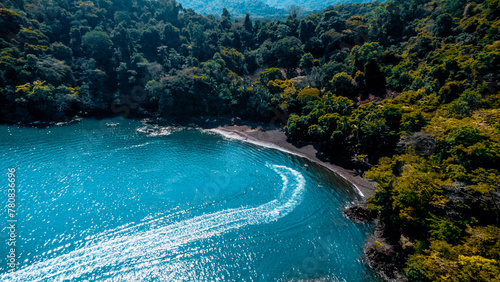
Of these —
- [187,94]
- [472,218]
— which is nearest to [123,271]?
[472,218]

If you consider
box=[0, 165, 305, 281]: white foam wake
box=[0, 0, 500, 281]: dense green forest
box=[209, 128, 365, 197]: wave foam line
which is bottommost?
box=[0, 165, 305, 281]: white foam wake

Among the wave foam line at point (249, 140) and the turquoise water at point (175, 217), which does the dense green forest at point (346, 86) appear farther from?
the turquoise water at point (175, 217)

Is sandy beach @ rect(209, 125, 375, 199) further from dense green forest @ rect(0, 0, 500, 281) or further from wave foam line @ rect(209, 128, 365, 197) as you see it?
dense green forest @ rect(0, 0, 500, 281)

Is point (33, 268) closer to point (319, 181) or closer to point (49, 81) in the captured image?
point (319, 181)

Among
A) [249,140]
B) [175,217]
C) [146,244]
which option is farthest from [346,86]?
[146,244]

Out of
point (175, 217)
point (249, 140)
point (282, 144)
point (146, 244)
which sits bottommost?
point (146, 244)

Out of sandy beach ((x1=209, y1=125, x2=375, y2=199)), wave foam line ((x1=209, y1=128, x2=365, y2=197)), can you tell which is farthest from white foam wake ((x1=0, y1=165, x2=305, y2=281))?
wave foam line ((x1=209, y1=128, x2=365, y2=197))

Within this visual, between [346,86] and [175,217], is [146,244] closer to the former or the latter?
[175,217]
